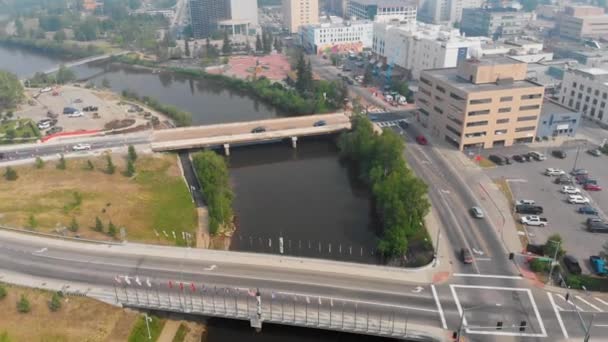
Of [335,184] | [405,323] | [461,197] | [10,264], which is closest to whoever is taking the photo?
[405,323]

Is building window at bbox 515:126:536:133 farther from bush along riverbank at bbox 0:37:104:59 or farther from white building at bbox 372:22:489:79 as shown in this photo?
bush along riverbank at bbox 0:37:104:59

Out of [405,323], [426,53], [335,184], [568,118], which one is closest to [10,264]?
[405,323]

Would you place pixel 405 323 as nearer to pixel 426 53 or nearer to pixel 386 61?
pixel 426 53

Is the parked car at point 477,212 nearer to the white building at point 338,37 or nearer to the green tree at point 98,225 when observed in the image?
the green tree at point 98,225

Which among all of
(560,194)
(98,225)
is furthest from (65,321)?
(560,194)

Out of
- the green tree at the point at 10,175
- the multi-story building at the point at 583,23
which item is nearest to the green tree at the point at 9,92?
the green tree at the point at 10,175

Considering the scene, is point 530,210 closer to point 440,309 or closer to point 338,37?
point 440,309
